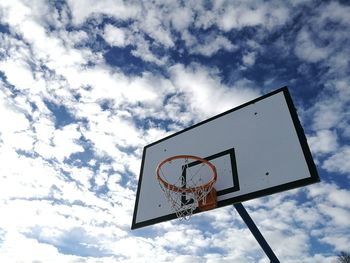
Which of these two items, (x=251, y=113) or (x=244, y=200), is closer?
(x=244, y=200)

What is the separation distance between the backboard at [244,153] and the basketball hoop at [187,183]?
0.45ft

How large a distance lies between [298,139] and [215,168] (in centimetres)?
131

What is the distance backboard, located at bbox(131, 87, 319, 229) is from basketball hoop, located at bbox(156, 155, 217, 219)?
137 millimetres

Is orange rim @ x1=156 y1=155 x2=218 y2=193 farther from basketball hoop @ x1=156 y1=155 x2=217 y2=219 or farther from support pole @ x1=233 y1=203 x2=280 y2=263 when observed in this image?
support pole @ x1=233 y1=203 x2=280 y2=263

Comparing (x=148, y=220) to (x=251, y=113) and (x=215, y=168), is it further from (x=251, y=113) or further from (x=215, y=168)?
(x=251, y=113)

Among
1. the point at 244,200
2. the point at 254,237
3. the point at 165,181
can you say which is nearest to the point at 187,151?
the point at 165,181

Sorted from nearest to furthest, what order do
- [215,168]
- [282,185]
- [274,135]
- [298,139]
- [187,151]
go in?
[282,185] → [298,139] → [274,135] → [215,168] → [187,151]

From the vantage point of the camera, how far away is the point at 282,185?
370cm

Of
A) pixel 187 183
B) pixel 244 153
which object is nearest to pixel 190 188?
pixel 187 183

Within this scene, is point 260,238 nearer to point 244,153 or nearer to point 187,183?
point 244,153

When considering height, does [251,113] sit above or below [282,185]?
above

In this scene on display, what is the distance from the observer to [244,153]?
441 centimetres

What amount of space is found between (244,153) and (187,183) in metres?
1.04

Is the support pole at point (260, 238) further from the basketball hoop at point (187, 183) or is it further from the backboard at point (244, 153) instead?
the basketball hoop at point (187, 183)
